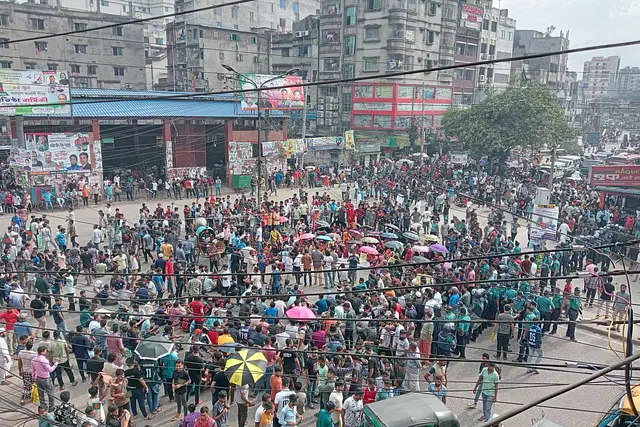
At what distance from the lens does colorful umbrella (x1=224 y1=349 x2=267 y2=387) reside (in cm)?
802

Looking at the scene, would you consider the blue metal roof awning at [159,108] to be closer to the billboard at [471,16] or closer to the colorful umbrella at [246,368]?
the colorful umbrella at [246,368]

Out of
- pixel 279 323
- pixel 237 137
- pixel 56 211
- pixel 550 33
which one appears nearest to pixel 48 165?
pixel 56 211

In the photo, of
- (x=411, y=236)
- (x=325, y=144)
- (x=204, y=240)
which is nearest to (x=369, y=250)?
(x=411, y=236)

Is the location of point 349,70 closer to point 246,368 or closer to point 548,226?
point 548,226

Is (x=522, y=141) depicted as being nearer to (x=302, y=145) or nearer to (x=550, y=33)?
(x=302, y=145)

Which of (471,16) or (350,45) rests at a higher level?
(471,16)

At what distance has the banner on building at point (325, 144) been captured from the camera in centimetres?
3381

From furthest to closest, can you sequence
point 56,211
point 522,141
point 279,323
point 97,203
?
point 522,141, point 97,203, point 56,211, point 279,323

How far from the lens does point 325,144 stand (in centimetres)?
3428

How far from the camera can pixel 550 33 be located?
234 ft

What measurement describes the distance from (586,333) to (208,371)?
904 cm

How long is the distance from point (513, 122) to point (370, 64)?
15329mm

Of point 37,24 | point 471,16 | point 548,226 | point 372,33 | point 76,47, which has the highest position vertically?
point 471,16

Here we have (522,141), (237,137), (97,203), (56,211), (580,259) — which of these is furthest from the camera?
(522,141)
